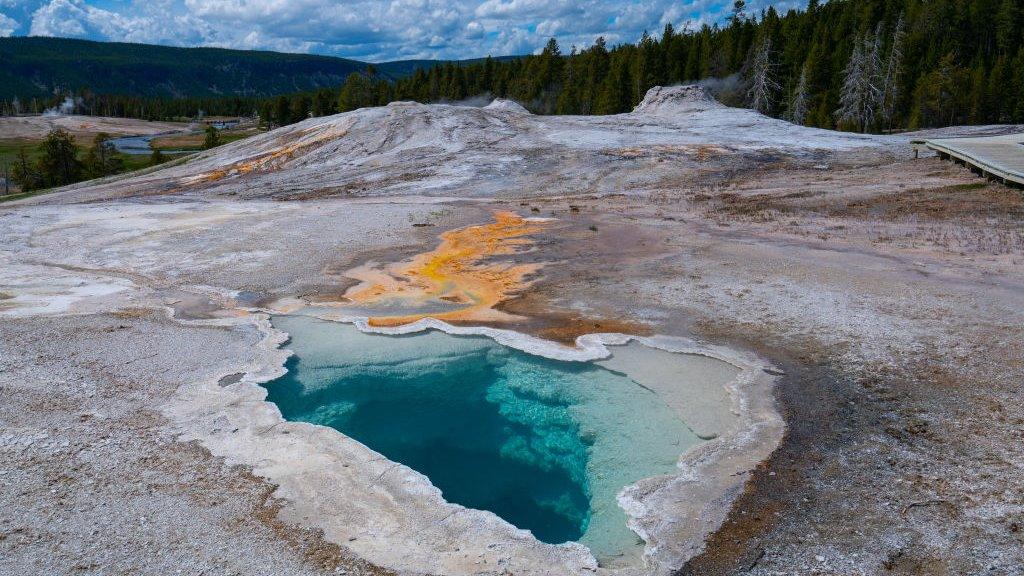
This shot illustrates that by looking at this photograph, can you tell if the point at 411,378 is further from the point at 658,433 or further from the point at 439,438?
the point at 658,433

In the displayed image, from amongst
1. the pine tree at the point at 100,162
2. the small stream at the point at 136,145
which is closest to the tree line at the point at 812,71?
the small stream at the point at 136,145

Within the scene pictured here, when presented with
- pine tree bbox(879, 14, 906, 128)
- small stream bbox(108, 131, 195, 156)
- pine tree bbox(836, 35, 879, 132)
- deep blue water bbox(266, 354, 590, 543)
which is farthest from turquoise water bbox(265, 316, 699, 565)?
small stream bbox(108, 131, 195, 156)

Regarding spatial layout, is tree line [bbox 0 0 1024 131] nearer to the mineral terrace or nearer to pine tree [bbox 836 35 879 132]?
pine tree [bbox 836 35 879 132]

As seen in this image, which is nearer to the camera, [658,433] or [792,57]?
[658,433]

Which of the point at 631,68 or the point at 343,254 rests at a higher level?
the point at 631,68

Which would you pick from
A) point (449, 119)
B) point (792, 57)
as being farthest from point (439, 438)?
point (792, 57)
